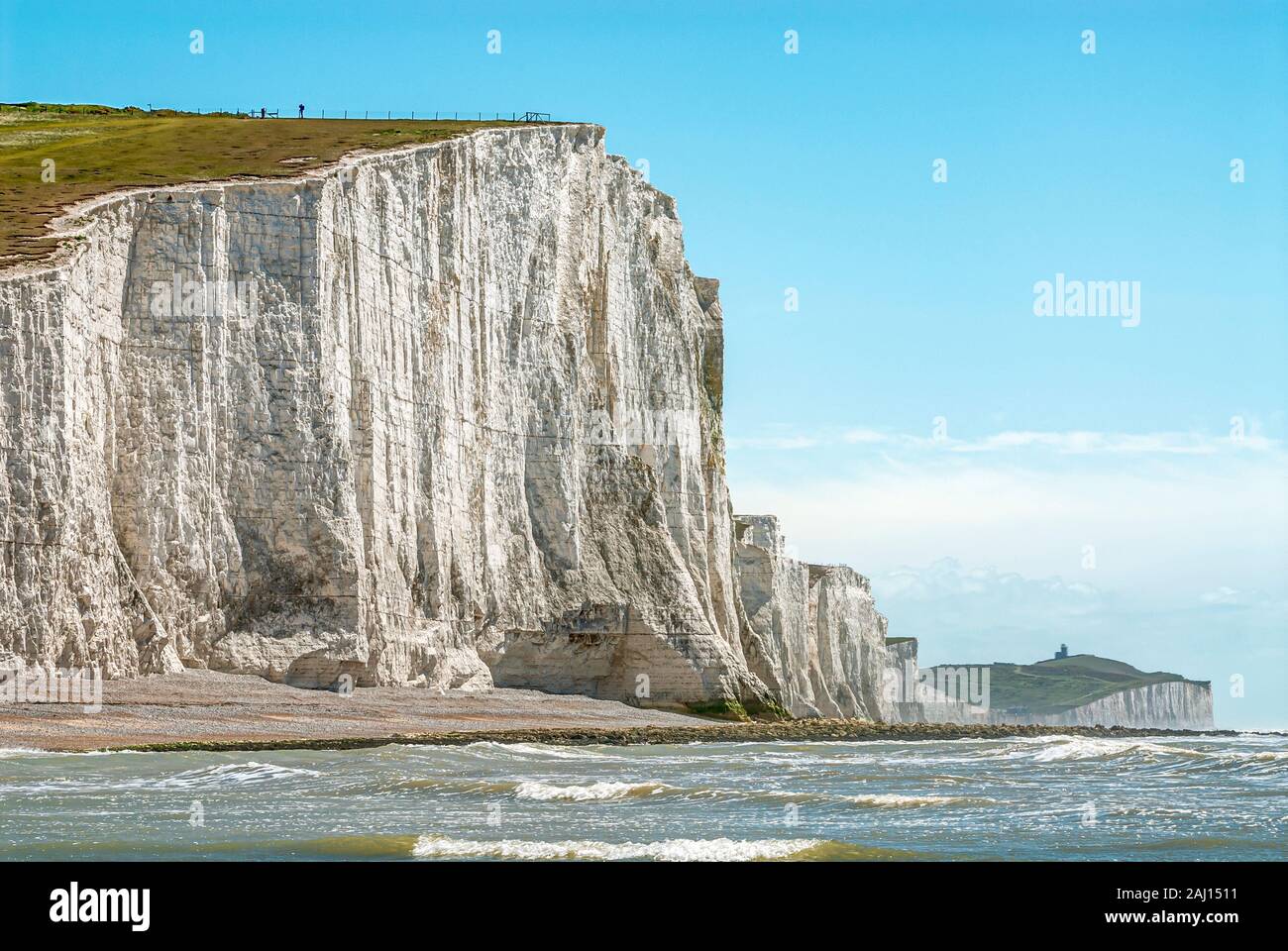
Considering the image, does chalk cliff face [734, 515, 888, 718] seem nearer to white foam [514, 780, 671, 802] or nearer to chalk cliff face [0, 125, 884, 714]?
chalk cliff face [0, 125, 884, 714]

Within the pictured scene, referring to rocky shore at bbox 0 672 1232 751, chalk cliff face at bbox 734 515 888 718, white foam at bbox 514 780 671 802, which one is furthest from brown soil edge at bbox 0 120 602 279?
chalk cliff face at bbox 734 515 888 718

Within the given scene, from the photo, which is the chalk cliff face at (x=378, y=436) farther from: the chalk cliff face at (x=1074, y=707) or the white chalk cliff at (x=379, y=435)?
the chalk cliff face at (x=1074, y=707)

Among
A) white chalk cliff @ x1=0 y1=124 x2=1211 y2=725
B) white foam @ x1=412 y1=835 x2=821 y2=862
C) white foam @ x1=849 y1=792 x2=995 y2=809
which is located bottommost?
white foam @ x1=849 y1=792 x2=995 y2=809

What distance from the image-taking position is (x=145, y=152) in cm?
5234

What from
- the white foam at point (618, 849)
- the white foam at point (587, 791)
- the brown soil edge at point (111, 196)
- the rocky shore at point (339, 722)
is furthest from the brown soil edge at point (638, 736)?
the white foam at point (618, 849)

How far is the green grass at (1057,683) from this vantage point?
15650 centimetres

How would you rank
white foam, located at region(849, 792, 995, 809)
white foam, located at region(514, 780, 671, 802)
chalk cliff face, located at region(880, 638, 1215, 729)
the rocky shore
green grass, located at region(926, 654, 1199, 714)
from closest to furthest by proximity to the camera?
white foam, located at region(849, 792, 995, 809) < white foam, located at region(514, 780, 671, 802) < the rocky shore < chalk cliff face, located at region(880, 638, 1215, 729) < green grass, located at region(926, 654, 1199, 714)

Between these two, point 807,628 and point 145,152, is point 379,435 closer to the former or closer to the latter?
point 145,152

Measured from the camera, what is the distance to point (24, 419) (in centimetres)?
3338

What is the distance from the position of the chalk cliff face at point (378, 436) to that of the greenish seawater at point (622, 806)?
9.46 meters

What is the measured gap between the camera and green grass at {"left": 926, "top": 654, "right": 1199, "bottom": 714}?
156m

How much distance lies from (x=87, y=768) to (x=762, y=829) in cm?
1147

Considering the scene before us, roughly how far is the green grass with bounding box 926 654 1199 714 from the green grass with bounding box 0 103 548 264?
109123mm
